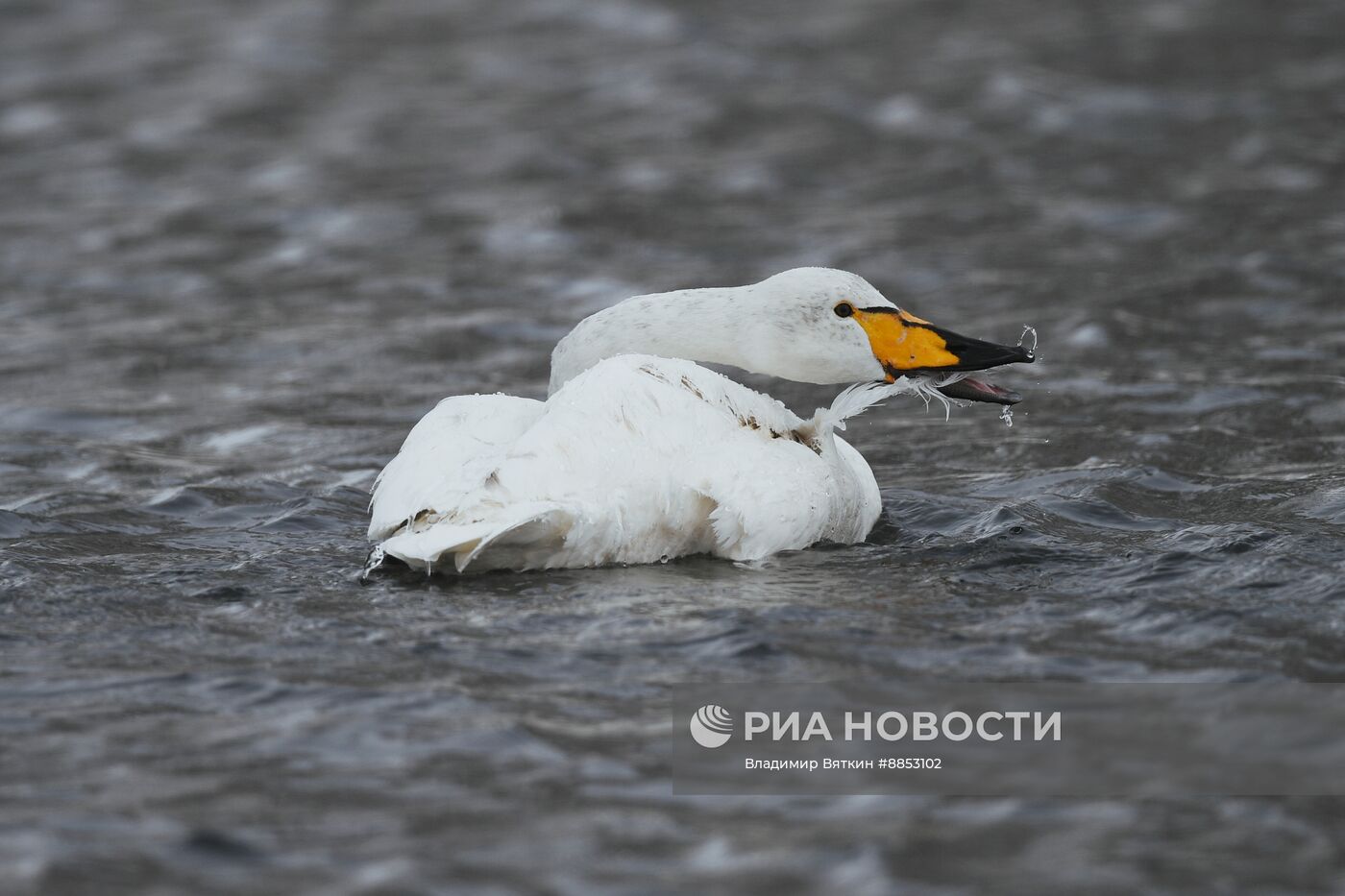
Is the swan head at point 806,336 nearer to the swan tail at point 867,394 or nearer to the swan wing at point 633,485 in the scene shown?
the swan tail at point 867,394

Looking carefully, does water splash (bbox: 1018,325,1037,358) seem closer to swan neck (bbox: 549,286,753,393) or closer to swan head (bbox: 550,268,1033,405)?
swan head (bbox: 550,268,1033,405)

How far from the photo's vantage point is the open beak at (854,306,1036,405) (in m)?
8.26

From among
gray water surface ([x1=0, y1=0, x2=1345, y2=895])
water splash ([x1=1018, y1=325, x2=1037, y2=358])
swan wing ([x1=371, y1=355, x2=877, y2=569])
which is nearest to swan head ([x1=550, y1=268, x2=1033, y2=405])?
water splash ([x1=1018, y1=325, x2=1037, y2=358])

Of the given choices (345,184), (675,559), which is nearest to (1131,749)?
(675,559)

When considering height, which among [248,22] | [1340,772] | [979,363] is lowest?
[1340,772]

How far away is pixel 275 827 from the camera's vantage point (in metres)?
5.05

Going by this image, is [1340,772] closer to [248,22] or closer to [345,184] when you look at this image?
[345,184]

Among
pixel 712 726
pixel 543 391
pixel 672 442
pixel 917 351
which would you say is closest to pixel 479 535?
pixel 672 442

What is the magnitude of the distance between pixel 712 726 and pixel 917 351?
→ 9.78 feet

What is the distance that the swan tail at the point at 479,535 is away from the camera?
6676 millimetres

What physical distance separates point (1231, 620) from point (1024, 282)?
24.2 feet

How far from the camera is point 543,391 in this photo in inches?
451

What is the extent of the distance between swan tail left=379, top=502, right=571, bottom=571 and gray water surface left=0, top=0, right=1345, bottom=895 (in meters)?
0.19

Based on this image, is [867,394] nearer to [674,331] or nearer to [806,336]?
[806,336]
